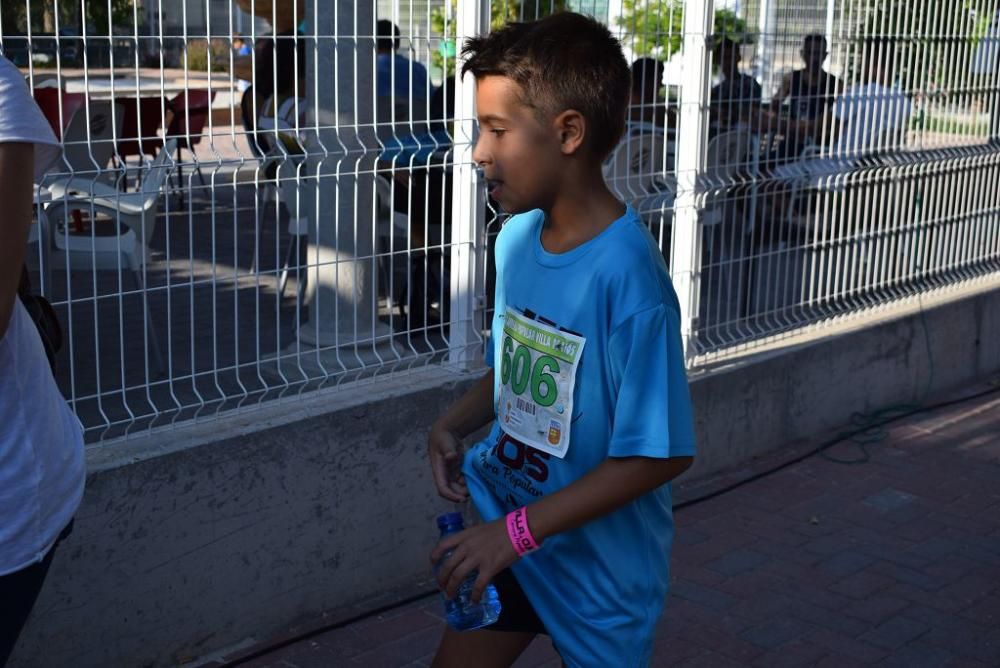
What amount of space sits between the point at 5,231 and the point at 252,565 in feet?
7.65

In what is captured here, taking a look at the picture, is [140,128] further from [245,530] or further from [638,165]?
[638,165]

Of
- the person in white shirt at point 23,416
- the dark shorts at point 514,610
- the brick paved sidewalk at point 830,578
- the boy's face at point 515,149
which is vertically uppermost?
the boy's face at point 515,149

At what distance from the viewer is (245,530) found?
13.3ft

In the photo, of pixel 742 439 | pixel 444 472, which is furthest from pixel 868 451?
pixel 444 472

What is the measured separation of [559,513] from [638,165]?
3554 mm

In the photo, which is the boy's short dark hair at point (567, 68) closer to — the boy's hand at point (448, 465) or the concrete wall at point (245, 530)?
the boy's hand at point (448, 465)

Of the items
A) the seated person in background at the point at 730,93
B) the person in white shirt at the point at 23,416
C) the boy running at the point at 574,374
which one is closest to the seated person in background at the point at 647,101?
the seated person in background at the point at 730,93

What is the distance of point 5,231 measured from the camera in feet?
6.39

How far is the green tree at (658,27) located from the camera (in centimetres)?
525

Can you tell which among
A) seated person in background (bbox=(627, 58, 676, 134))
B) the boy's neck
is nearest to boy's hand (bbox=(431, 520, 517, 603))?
the boy's neck

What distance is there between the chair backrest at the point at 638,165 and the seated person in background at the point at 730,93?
0.32 meters

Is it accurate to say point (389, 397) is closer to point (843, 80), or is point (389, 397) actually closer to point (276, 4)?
point (276, 4)

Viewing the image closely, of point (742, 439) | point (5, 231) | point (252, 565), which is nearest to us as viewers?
point (5, 231)

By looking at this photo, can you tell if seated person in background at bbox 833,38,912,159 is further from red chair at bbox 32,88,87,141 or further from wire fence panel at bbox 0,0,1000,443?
red chair at bbox 32,88,87,141
